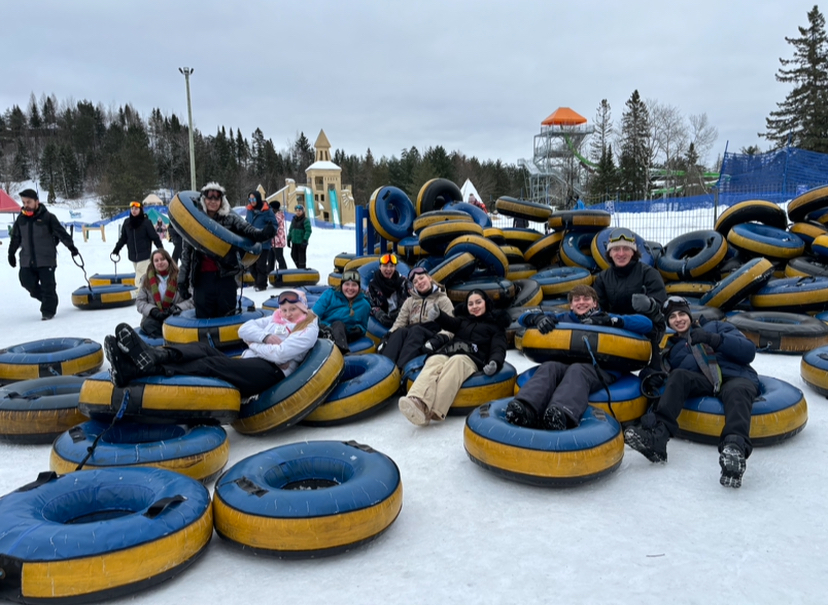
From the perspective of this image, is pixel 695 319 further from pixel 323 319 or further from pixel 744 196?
pixel 744 196

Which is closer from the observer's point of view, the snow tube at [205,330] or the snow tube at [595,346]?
the snow tube at [595,346]

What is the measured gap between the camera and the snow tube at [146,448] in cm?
354

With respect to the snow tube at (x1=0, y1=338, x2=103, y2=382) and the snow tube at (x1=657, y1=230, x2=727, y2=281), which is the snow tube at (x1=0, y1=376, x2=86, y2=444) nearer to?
the snow tube at (x1=0, y1=338, x2=103, y2=382)

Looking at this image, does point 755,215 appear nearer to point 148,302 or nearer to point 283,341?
point 283,341

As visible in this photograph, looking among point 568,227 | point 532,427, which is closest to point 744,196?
point 568,227

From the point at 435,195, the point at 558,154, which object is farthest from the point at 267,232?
the point at 558,154

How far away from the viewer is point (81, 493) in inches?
120

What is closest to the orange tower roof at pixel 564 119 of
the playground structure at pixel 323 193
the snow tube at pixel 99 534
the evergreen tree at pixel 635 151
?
the evergreen tree at pixel 635 151

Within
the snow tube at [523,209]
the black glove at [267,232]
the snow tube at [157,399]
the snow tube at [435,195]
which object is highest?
the snow tube at [435,195]

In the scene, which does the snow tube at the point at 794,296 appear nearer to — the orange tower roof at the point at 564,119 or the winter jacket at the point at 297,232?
the winter jacket at the point at 297,232

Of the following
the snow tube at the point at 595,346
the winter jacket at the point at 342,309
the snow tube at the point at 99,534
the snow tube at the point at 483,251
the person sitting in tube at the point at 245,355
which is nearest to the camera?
the snow tube at the point at 99,534

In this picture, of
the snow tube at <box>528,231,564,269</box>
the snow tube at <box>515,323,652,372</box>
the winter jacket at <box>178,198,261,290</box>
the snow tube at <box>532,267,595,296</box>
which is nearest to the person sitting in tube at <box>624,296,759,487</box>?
the snow tube at <box>515,323,652,372</box>

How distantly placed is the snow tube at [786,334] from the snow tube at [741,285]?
68 centimetres

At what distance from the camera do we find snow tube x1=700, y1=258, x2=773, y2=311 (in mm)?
7762
